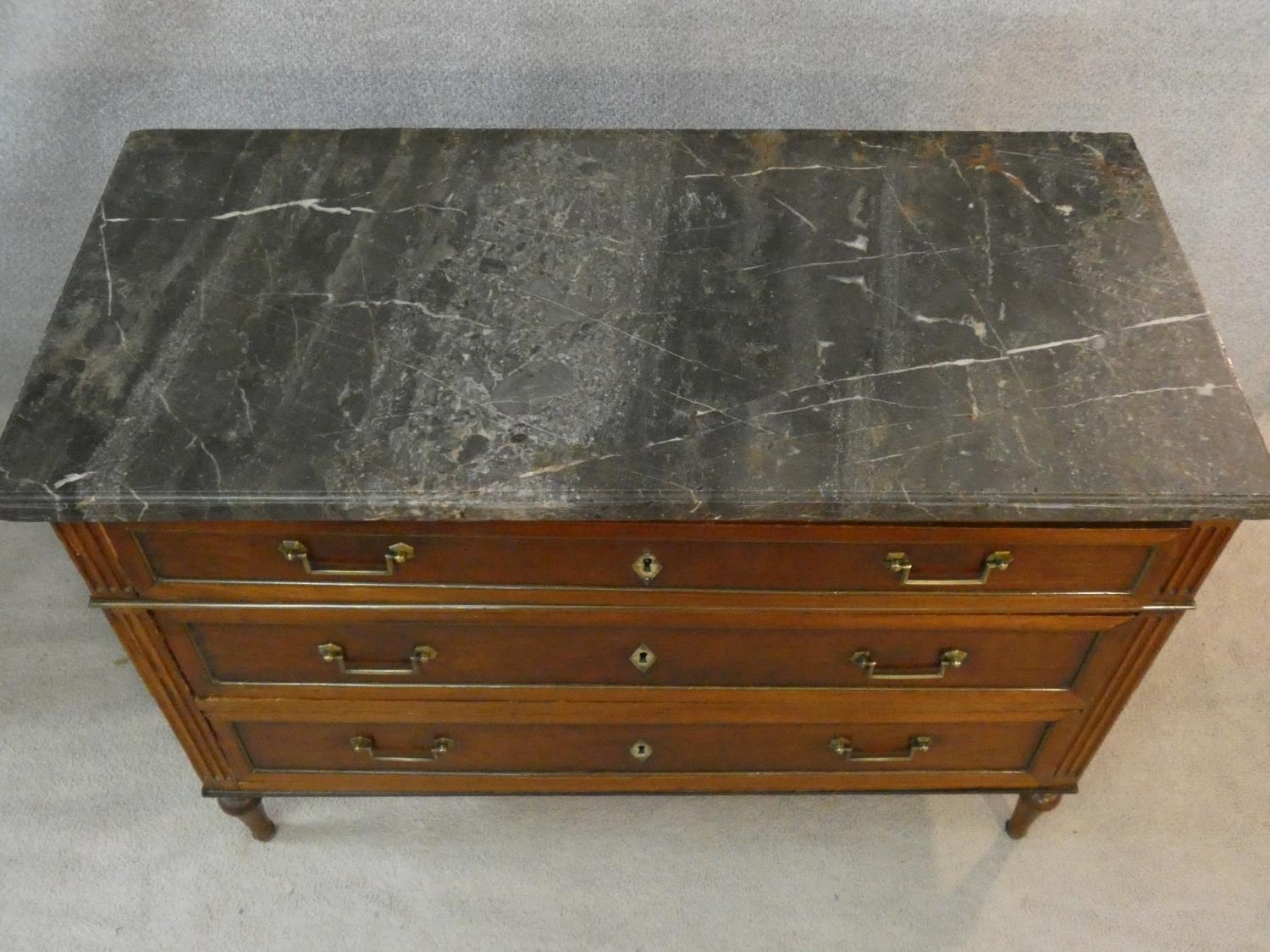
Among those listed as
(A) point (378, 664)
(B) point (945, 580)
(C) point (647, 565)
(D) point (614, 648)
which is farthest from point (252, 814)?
(B) point (945, 580)

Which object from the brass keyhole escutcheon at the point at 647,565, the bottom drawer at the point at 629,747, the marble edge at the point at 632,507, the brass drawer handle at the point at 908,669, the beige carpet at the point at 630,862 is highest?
the marble edge at the point at 632,507

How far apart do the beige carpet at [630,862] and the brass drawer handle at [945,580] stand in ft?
2.26

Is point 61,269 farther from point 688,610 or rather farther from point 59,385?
point 688,610

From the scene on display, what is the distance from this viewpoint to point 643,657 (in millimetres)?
1403

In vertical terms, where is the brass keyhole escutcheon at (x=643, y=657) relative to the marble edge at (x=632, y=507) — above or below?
below

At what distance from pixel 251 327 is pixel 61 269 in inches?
39.1

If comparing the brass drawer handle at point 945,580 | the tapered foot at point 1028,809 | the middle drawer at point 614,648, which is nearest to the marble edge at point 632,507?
the brass drawer handle at point 945,580

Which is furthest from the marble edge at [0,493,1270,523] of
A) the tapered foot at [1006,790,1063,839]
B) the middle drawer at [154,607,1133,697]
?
the tapered foot at [1006,790,1063,839]

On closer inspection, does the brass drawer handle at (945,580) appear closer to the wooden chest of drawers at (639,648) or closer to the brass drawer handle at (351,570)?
the wooden chest of drawers at (639,648)

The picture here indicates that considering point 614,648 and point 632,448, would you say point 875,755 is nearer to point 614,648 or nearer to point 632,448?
point 614,648

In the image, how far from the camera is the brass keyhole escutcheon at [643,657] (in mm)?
1397

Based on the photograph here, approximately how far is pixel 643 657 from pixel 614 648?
38mm

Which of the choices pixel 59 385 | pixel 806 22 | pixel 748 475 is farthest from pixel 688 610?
pixel 806 22

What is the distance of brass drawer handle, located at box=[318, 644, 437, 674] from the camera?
4.52ft
